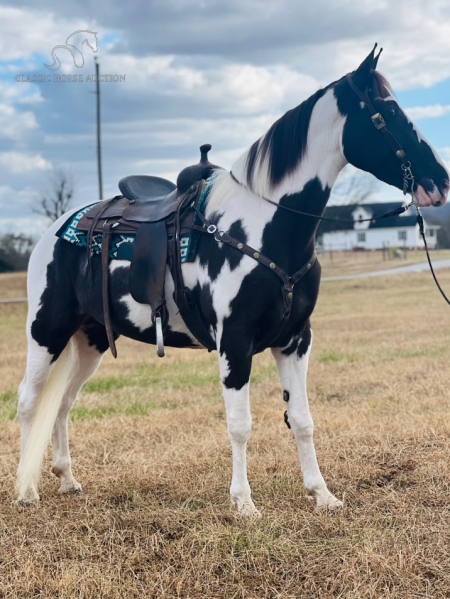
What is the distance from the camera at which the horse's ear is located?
3408 mm

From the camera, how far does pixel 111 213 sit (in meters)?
4.28

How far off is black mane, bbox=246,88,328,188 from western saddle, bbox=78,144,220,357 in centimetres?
47

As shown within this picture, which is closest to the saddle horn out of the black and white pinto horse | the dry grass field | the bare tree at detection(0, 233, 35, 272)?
the black and white pinto horse

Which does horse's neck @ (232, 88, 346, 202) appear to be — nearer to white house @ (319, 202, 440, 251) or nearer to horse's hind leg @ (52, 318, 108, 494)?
horse's hind leg @ (52, 318, 108, 494)

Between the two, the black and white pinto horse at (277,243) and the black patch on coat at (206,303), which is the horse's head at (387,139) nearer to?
the black and white pinto horse at (277,243)

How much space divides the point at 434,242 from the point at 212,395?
216 ft

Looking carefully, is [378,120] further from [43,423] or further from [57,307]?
[43,423]

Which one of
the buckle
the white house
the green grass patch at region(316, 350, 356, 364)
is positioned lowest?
the white house

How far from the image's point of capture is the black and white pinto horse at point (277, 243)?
3.42 metres

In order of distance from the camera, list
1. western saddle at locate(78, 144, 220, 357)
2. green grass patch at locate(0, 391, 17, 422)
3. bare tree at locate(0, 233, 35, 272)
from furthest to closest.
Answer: bare tree at locate(0, 233, 35, 272) → green grass patch at locate(0, 391, 17, 422) → western saddle at locate(78, 144, 220, 357)

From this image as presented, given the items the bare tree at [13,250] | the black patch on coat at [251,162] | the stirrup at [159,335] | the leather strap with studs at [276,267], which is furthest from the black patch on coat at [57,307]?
the bare tree at [13,250]

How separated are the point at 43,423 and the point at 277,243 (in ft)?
6.62

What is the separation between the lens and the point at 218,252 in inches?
143

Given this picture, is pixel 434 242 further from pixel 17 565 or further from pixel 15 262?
pixel 17 565
